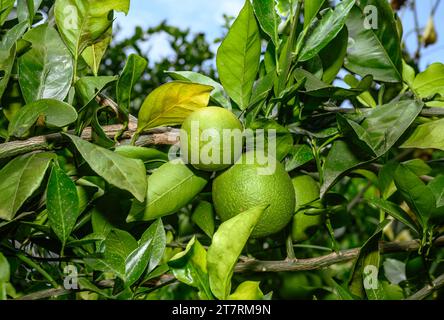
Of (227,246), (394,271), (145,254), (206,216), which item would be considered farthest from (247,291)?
(394,271)

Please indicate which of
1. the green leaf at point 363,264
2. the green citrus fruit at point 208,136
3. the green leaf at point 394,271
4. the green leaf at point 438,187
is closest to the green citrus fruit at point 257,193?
the green citrus fruit at point 208,136

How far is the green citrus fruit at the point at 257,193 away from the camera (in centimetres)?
80

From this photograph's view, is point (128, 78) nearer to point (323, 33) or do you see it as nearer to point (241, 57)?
point (241, 57)

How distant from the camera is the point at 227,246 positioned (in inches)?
25.8

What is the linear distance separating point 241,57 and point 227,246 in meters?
0.32

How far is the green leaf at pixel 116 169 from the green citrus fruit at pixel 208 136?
106mm

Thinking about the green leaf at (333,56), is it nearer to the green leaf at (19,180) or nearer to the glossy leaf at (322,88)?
the glossy leaf at (322,88)

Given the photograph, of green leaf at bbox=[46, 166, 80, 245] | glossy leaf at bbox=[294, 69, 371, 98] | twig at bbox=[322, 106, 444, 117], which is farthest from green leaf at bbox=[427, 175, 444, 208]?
green leaf at bbox=[46, 166, 80, 245]

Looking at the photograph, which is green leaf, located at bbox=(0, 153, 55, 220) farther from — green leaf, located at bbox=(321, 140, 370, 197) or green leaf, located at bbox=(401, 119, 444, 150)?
green leaf, located at bbox=(401, 119, 444, 150)

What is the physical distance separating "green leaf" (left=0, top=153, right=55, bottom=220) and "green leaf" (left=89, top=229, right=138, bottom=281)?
5.2 inches

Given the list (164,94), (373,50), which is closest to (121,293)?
(164,94)

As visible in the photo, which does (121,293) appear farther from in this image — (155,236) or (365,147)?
(365,147)

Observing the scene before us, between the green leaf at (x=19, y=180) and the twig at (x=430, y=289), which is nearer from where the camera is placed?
the green leaf at (x=19, y=180)

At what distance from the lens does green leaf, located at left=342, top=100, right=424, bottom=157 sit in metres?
0.79
